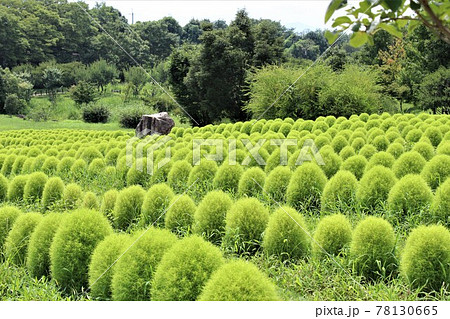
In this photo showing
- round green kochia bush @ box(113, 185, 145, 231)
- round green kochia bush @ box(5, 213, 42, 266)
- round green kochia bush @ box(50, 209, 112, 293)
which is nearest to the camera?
round green kochia bush @ box(50, 209, 112, 293)

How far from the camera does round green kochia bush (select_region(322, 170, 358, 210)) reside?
5297mm

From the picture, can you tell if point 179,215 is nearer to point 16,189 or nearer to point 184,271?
point 184,271

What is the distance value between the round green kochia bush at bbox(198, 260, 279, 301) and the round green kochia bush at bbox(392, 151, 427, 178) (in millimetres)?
Answer: 4154

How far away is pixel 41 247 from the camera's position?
166 inches

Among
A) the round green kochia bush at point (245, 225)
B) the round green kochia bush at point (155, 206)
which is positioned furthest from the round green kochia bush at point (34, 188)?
the round green kochia bush at point (245, 225)

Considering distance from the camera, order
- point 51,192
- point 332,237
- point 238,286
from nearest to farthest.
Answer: point 238,286 → point 332,237 → point 51,192

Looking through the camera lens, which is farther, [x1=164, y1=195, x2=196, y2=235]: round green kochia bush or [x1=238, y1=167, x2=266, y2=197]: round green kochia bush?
[x1=238, y1=167, x2=266, y2=197]: round green kochia bush

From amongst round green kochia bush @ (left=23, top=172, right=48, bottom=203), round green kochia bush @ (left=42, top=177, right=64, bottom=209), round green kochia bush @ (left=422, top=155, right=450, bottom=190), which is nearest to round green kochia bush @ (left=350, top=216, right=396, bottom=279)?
round green kochia bush @ (left=422, top=155, right=450, bottom=190)

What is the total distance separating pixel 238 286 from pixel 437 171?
4.34m

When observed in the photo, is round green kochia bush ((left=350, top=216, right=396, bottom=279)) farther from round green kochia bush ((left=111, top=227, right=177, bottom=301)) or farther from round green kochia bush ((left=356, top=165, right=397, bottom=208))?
round green kochia bush ((left=111, top=227, right=177, bottom=301))

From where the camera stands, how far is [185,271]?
9.62 feet

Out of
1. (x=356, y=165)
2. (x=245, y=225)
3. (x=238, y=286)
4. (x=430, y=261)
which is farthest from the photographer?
(x=356, y=165)

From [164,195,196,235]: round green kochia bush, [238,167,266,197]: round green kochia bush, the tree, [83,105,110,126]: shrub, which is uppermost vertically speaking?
the tree

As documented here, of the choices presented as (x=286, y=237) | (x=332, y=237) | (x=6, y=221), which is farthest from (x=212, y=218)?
(x=6, y=221)
